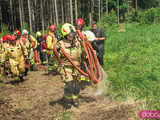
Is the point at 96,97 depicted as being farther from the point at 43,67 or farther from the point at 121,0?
the point at 121,0

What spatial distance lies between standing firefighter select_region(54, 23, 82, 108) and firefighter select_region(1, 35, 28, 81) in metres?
3.56

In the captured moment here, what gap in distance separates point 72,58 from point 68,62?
146 mm

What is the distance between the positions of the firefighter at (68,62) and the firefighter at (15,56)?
11.7 ft

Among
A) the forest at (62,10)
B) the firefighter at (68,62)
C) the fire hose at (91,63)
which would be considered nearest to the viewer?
the fire hose at (91,63)

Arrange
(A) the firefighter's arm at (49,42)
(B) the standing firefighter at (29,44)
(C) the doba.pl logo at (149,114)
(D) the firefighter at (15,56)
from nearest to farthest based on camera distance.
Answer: (C) the doba.pl logo at (149,114)
(D) the firefighter at (15,56)
(A) the firefighter's arm at (49,42)
(B) the standing firefighter at (29,44)

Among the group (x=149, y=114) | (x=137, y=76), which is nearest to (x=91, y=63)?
(x=149, y=114)

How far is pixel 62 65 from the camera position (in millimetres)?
5668

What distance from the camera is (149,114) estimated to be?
15.0 feet

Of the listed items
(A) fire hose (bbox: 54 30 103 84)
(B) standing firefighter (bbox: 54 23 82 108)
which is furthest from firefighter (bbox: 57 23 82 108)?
(A) fire hose (bbox: 54 30 103 84)

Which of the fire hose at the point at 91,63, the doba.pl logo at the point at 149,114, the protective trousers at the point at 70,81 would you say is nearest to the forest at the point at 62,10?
the protective trousers at the point at 70,81

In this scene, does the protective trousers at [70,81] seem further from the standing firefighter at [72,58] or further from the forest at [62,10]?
the forest at [62,10]

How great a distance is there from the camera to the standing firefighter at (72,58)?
5.46 meters

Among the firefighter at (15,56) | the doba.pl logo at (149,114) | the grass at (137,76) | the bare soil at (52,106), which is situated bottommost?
the bare soil at (52,106)

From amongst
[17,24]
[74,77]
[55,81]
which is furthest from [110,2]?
[74,77]
